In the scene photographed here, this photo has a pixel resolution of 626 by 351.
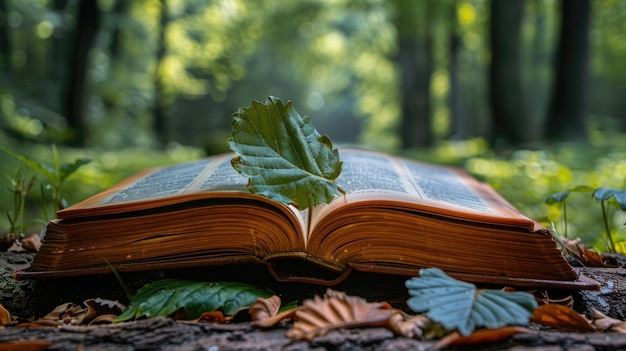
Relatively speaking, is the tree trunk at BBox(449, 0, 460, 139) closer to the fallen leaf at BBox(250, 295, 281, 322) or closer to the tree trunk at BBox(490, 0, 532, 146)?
the tree trunk at BBox(490, 0, 532, 146)

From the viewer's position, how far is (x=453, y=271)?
1080 mm

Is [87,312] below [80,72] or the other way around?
below

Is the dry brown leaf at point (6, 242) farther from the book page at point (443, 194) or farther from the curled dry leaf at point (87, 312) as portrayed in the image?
the book page at point (443, 194)

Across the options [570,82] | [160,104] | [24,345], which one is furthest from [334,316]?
[160,104]

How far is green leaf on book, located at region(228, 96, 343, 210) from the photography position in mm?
1085

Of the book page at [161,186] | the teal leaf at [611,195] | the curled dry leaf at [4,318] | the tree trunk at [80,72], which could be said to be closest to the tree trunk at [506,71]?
the teal leaf at [611,195]

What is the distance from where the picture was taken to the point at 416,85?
1224 centimetres

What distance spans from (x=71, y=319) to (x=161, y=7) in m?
15.2

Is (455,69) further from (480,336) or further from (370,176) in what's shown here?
(480,336)

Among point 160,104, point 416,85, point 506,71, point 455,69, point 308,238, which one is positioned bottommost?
point 160,104

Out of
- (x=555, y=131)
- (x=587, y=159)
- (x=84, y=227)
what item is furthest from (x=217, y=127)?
(x=84, y=227)

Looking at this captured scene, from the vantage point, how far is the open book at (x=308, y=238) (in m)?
1.07

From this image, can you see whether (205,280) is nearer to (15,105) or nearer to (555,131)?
(555,131)

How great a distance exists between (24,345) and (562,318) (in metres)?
0.90
